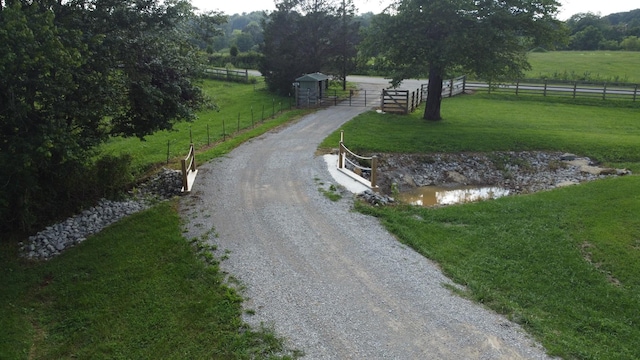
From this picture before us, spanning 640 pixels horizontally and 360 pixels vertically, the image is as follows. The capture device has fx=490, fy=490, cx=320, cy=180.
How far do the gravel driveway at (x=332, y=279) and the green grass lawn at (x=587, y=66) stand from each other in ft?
128

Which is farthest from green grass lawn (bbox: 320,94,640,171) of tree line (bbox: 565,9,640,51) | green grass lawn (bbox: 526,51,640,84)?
tree line (bbox: 565,9,640,51)

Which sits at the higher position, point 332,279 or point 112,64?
point 112,64

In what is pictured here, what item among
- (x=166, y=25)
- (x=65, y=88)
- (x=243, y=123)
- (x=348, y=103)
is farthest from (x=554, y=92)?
(x=65, y=88)

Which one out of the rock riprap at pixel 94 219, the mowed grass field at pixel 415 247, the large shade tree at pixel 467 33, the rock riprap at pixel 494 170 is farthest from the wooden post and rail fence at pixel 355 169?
the large shade tree at pixel 467 33

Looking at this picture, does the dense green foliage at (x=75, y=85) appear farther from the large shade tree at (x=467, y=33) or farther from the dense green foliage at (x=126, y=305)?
the large shade tree at (x=467, y=33)

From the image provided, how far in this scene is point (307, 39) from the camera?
3566 centimetres

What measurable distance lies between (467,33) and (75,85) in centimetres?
1768

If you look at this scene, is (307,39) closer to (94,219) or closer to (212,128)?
(212,128)

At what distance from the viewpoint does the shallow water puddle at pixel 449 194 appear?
1759cm

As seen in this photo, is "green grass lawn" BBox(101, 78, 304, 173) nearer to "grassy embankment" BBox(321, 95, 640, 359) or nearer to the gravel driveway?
the gravel driveway

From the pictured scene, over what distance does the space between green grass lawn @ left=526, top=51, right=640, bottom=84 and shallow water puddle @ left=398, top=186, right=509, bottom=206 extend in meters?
31.9

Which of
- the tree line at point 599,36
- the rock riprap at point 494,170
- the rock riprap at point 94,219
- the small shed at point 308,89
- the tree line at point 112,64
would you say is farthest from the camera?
the tree line at point 599,36

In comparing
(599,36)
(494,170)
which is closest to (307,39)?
(494,170)

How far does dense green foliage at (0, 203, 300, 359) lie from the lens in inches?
338
